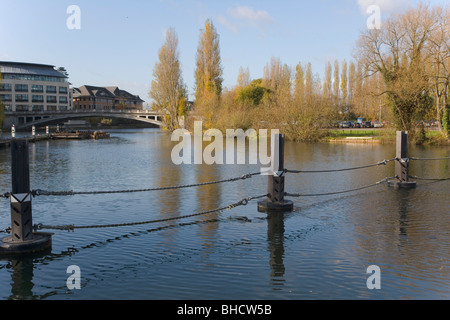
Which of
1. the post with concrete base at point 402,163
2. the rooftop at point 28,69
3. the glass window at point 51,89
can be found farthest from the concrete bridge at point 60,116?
the post with concrete base at point 402,163

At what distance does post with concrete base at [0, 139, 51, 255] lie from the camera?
749 centimetres

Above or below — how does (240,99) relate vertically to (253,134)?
above

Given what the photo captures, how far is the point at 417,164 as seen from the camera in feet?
72.7

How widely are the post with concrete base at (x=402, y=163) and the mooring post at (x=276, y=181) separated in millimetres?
4821

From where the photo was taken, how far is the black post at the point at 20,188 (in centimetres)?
748

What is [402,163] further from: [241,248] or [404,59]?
[404,59]

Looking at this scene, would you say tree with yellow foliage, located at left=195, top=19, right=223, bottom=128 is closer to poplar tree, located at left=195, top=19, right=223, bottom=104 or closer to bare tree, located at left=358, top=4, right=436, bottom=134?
poplar tree, located at left=195, top=19, right=223, bottom=104

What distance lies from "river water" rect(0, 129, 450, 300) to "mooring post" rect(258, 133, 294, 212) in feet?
1.03

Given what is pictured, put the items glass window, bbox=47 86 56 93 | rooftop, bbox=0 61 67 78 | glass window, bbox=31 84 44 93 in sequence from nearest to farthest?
1. rooftop, bbox=0 61 67 78
2. glass window, bbox=31 84 44 93
3. glass window, bbox=47 86 56 93

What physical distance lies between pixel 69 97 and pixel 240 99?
3170 inches

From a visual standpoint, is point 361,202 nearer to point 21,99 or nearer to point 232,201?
point 232,201

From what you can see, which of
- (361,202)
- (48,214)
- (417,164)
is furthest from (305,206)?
(417,164)

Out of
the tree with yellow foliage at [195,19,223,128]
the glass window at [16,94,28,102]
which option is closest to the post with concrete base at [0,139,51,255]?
the tree with yellow foliage at [195,19,223,128]
